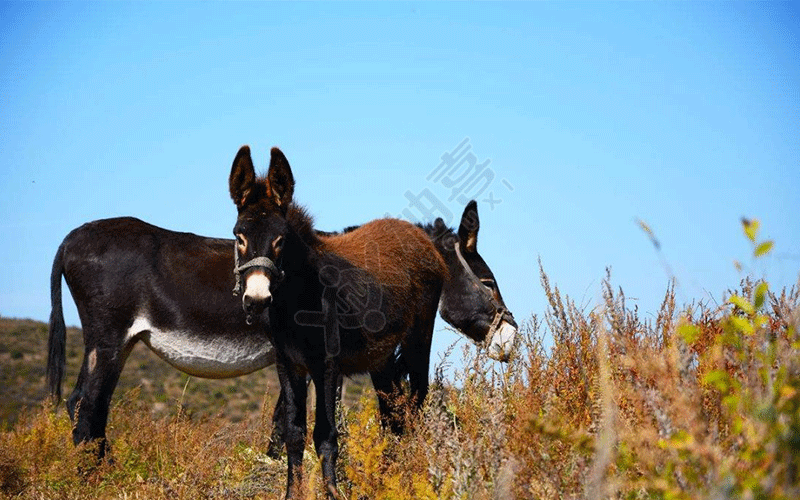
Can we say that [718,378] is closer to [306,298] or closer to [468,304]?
[306,298]

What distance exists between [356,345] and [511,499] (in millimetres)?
2402

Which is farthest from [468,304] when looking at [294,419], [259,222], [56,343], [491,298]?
[56,343]

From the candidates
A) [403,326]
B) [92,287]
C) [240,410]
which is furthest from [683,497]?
[240,410]

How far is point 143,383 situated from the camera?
2634 cm

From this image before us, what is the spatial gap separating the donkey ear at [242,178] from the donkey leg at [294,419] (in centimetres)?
124

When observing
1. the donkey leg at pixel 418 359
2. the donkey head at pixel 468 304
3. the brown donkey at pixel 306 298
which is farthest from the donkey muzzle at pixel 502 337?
the brown donkey at pixel 306 298

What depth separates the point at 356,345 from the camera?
18.3 ft

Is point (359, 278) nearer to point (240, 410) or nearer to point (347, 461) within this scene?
point (347, 461)

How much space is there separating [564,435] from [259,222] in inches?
126

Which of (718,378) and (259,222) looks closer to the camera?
(718,378)

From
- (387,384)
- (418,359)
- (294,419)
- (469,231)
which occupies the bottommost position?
(294,419)

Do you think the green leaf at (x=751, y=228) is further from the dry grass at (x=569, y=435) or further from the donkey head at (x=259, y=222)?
the donkey head at (x=259, y=222)

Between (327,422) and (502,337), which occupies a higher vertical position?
(502,337)

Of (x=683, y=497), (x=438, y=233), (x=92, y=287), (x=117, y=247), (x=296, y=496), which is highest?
(x=438, y=233)
